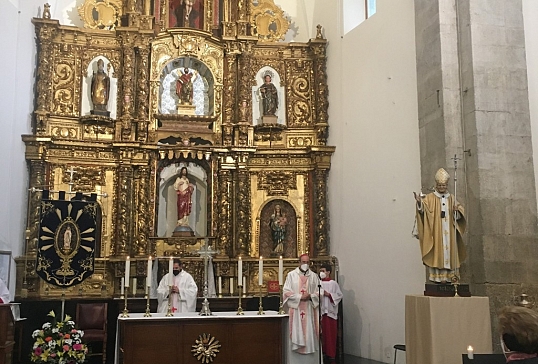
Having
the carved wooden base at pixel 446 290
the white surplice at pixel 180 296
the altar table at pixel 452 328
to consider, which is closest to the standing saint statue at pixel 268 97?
the white surplice at pixel 180 296

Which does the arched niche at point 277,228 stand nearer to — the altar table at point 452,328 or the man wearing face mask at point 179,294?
the man wearing face mask at point 179,294

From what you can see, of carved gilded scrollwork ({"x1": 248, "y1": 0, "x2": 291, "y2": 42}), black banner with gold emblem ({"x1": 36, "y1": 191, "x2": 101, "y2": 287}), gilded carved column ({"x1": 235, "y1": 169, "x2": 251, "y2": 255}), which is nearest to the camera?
black banner with gold emblem ({"x1": 36, "y1": 191, "x2": 101, "y2": 287})

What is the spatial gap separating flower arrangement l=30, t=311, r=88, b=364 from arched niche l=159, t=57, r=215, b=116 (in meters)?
7.14

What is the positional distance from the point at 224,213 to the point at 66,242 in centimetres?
374

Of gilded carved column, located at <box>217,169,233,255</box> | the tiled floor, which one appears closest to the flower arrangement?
the tiled floor

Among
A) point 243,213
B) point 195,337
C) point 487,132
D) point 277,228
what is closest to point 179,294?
point 195,337

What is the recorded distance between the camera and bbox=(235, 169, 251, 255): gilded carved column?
14.3 meters

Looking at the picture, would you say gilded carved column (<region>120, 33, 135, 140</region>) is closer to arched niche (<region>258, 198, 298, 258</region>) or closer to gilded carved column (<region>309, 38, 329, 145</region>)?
arched niche (<region>258, 198, 298, 258</region>)

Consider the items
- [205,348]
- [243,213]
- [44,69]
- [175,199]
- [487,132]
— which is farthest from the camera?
[175,199]

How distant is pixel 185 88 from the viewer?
1518 cm

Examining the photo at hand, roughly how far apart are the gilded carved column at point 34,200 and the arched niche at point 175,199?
2.61 meters

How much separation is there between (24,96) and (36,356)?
6814 mm

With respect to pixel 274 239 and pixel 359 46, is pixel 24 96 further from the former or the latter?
pixel 359 46

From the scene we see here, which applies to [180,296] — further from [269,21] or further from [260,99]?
[269,21]
